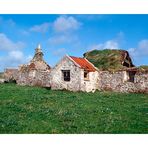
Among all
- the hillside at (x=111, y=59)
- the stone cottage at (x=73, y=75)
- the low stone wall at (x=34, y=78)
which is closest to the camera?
the stone cottage at (x=73, y=75)

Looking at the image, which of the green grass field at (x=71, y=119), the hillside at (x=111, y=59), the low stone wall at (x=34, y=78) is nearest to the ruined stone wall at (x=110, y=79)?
the low stone wall at (x=34, y=78)

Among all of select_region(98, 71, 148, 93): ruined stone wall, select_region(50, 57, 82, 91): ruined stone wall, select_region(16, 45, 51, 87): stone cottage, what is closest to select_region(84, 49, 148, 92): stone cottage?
select_region(98, 71, 148, 93): ruined stone wall

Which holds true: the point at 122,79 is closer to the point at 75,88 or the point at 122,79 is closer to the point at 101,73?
the point at 101,73

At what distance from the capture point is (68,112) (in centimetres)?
2111

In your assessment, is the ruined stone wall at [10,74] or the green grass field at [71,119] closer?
the green grass field at [71,119]

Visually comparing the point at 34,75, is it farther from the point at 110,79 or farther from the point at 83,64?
the point at 110,79

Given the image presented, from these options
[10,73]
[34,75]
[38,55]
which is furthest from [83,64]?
[10,73]

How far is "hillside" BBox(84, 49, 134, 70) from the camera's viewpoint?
52.4 meters

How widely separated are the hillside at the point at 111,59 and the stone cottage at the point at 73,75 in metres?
9.80

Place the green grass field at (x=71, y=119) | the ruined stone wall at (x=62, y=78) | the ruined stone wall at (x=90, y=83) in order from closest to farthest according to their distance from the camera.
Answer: the green grass field at (x=71, y=119), the ruined stone wall at (x=90, y=83), the ruined stone wall at (x=62, y=78)

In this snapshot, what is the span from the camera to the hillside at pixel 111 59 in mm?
52391

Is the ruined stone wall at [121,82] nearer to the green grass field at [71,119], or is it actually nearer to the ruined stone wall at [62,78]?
the ruined stone wall at [62,78]
